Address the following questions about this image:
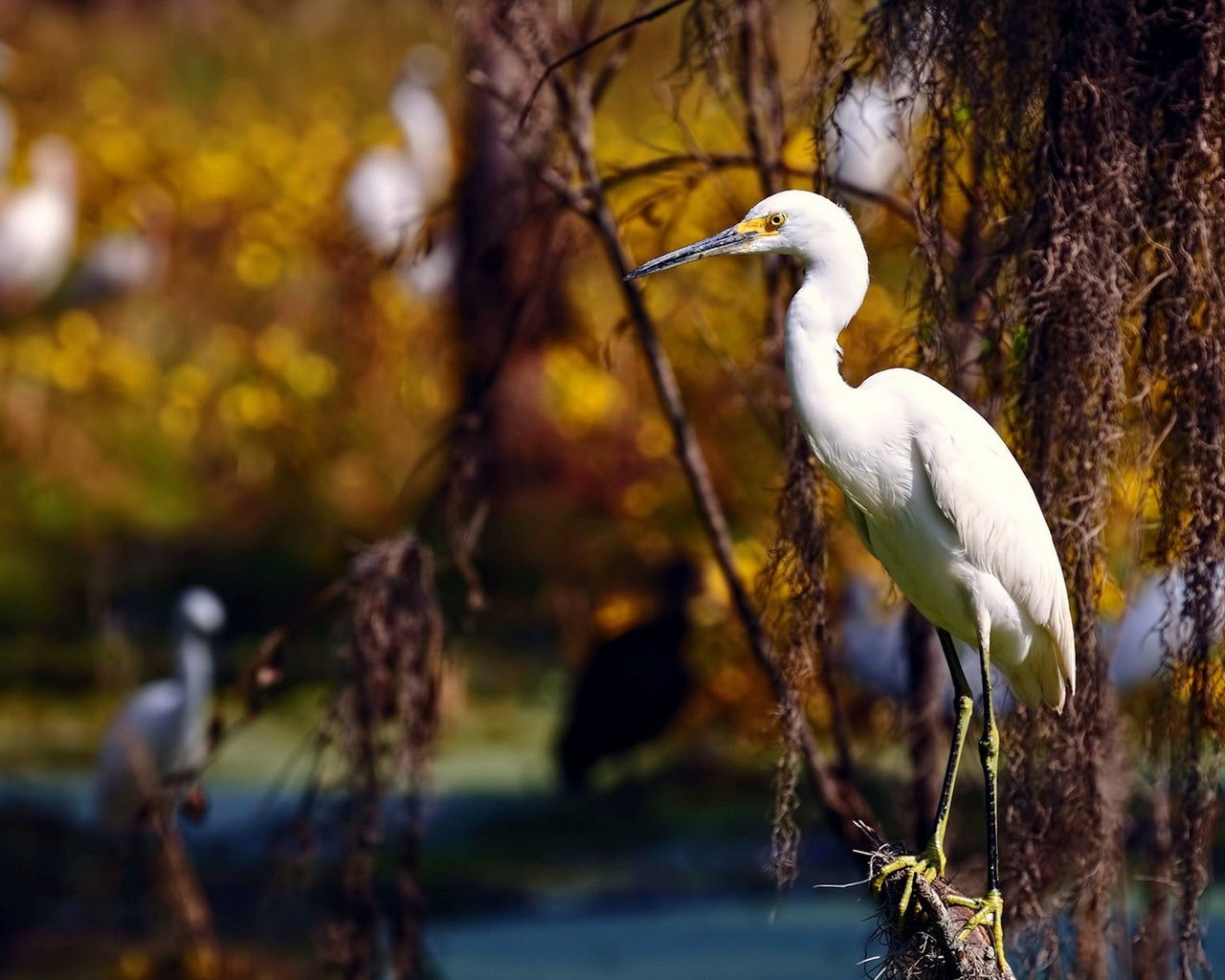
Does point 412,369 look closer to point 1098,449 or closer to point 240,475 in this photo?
point 240,475

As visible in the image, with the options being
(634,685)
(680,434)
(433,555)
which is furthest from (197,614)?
(680,434)

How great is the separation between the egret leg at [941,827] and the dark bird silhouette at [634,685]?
103 inches

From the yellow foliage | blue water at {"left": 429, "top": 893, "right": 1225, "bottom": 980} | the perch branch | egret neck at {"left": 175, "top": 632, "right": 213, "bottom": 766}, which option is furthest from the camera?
the yellow foliage

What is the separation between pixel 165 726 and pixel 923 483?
10.4 ft

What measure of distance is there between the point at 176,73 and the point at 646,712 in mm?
7620

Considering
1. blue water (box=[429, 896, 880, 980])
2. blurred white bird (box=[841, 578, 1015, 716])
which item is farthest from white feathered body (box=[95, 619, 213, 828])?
blurred white bird (box=[841, 578, 1015, 716])

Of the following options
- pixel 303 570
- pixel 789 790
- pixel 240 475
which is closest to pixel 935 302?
pixel 789 790

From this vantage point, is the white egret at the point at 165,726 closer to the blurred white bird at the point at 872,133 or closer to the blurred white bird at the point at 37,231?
the blurred white bird at the point at 872,133

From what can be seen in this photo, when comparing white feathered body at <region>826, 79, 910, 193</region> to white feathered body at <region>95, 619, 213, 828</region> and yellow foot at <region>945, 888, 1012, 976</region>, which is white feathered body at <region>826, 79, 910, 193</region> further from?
white feathered body at <region>95, 619, 213, 828</region>

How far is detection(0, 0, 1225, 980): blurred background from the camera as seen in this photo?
3.11 meters

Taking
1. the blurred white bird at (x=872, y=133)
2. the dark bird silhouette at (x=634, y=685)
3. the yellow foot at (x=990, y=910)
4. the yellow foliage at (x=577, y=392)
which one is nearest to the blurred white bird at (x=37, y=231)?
the yellow foliage at (x=577, y=392)

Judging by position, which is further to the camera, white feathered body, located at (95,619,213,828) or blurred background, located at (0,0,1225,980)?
white feathered body, located at (95,619,213,828)

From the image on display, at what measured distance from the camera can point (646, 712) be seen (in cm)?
493

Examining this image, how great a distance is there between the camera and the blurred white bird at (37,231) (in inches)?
314
